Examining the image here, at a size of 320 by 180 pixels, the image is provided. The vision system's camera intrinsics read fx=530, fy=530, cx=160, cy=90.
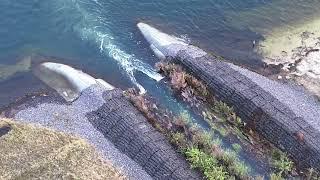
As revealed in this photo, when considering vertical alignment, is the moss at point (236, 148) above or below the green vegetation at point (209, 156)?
below

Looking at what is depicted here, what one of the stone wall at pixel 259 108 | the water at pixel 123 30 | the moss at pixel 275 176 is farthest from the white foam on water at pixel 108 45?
the moss at pixel 275 176

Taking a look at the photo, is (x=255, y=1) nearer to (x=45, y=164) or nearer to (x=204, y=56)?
(x=204, y=56)

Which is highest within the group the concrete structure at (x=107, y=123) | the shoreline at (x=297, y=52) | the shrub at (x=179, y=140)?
the shoreline at (x=297, y=52)

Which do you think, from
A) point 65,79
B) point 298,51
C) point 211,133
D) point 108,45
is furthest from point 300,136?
point 65,79

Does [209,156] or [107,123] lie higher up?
[209,156]

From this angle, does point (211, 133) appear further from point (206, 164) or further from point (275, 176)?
point (275, 176)

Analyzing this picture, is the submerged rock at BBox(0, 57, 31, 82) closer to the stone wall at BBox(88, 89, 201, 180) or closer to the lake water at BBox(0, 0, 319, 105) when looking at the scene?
the lake water at BBox(0, 0, 319, 105)

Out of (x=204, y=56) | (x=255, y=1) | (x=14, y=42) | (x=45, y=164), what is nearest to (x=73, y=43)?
(x=14, y=42)

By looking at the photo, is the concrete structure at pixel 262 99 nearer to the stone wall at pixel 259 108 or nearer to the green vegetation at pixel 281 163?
the stone wall at pixel 259 108

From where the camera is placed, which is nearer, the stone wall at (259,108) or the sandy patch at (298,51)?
the stone wall at (259,108)
